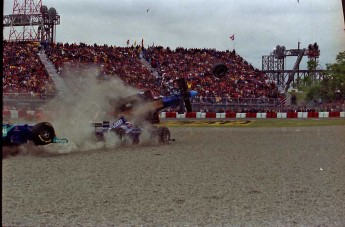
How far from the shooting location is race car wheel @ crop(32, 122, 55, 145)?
12180 mm

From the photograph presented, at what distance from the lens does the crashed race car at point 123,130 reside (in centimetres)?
1469

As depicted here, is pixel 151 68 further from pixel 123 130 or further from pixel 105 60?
pixel 123 130

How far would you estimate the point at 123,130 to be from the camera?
15.1 meters

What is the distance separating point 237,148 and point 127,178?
6146mm

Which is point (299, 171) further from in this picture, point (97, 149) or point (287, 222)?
point (97, 149)

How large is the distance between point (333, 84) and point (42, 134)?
137 feet

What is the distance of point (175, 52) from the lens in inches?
1694

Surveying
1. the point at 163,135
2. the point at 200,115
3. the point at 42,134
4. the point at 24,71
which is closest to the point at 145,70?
the point at 200,115

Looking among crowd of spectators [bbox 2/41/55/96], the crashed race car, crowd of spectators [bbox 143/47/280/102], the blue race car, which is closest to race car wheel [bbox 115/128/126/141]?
the crashed race car

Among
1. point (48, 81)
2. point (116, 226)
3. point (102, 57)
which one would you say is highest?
point (102, 57)

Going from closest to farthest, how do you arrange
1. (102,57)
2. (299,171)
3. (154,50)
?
(299,171) < (102,57) < (154,50)

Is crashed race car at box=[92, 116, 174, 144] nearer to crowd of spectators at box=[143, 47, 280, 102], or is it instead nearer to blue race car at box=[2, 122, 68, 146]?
blue race car at box=[2, 122, 68, 146]

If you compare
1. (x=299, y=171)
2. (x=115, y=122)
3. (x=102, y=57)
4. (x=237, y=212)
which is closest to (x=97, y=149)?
(x=115, y=122)

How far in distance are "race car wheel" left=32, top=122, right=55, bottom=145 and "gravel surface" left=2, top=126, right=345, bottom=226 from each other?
1.33 ft
